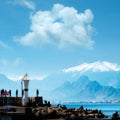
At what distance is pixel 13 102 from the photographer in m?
64.8

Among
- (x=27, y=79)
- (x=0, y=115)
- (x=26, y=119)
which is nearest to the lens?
(x=0, y=115)

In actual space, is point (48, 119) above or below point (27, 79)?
below

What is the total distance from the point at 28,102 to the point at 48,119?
1365 centimetres

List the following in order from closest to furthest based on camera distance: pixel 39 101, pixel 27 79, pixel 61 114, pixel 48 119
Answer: pixel 48 119 → pixel 61 114 → pixel 27 79 → pixel 39 101

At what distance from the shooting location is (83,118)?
176ft

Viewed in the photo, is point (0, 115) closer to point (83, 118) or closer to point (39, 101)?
point (83, 118)

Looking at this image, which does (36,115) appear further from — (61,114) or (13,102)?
(13,102)

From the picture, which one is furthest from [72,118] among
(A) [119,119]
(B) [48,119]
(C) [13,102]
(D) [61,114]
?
(C) [13,102]

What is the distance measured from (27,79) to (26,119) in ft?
49.4

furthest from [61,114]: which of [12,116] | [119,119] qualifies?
[12,116]

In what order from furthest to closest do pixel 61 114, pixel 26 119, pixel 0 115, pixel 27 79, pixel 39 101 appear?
pixel 39 101 → pixel 27 79 → pixel 61 114 → pixel 26 119 → pixel 0 115

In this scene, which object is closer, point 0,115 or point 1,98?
point 0,115

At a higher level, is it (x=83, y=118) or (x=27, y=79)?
(x=27, y=79)

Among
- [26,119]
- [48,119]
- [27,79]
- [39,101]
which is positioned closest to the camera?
[26,119]
